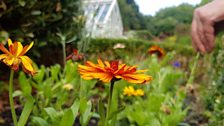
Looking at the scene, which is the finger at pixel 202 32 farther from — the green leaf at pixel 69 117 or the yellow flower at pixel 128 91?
the yellow flower at pixel 128 91

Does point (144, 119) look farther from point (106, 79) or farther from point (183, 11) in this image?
point (183, 11)

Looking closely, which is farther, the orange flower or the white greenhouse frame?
the white greenhouse frame

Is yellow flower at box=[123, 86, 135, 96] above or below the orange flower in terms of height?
below

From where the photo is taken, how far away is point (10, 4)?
2.64 metres

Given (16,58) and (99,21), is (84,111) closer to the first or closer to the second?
(16,58)

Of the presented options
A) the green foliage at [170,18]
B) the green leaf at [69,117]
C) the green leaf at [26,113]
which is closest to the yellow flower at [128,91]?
the green leaf at [69,117]

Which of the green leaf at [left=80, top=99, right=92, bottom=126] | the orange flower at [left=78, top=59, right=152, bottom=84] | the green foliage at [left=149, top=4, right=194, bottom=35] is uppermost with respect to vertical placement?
the orange flower at [left=78, top=59, right=152, bottom=84]

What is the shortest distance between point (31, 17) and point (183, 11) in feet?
102

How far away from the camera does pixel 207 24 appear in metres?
0.88

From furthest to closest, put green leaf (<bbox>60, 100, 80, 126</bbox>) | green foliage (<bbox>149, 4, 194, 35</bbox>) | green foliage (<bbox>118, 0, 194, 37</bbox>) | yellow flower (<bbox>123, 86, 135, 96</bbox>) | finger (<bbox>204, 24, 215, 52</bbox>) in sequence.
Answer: green foliage (<bbox>149, 4, 194, 35</bbox>), green foliage (<bbox>118, 0, 194, 37</bbox>), yellow flower (<bbox>123, 86, 135, 96</bbox>), green leaf (<bbox>60, 100, 80, 126</bbox>), finger (<bbox>204, 24, 215, 52</bbox>)

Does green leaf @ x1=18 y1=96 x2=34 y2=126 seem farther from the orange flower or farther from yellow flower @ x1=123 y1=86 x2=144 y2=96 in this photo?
yellow flower @ x1=123 y1=86 x2=144 y2=96

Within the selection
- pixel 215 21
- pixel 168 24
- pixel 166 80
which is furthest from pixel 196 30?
pixel 168 24

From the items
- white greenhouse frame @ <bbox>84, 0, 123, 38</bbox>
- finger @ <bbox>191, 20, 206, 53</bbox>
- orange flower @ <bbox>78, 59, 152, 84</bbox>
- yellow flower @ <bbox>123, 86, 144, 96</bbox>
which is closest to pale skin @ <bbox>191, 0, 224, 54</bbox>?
finger @ <bbox>191, 20, 206, 53</bbox>

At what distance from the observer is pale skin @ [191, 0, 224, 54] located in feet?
2.85
